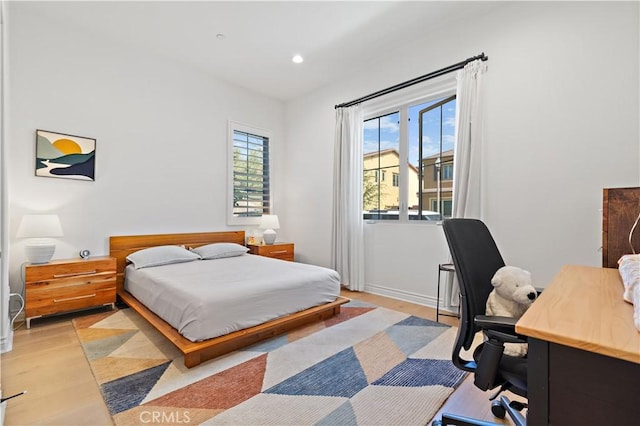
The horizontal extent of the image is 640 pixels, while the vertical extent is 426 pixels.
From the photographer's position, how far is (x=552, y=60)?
260 centimetres

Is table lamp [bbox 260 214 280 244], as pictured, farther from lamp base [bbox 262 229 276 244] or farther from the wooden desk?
the wooden desk

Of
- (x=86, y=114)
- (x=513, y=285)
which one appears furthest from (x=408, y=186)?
(x=86, y=114)

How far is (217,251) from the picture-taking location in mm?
3875

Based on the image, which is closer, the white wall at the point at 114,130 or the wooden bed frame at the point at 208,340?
the wooden bed frame at the point at 208,340

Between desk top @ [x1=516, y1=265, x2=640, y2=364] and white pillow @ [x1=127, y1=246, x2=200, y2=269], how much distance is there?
344 centimetres

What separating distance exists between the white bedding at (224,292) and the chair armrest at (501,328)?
5.56ft

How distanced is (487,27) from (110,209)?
447 cm

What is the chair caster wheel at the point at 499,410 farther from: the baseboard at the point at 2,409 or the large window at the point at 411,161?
the baseboard at the point at 2,409

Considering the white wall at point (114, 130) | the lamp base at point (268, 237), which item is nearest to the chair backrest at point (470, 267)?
the lamp base at point (268, 237)

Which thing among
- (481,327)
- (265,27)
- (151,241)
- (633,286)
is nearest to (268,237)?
(151,241)

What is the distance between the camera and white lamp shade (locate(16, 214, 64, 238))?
8.97 feet

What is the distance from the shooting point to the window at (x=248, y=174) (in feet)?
15.3

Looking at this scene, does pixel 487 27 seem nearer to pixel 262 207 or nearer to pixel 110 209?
pixel 262 207

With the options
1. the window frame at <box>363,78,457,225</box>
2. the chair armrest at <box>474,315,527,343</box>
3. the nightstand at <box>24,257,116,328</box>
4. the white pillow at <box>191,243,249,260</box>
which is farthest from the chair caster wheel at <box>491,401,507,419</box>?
the nightstand at <box>24,257,116,328</box>
